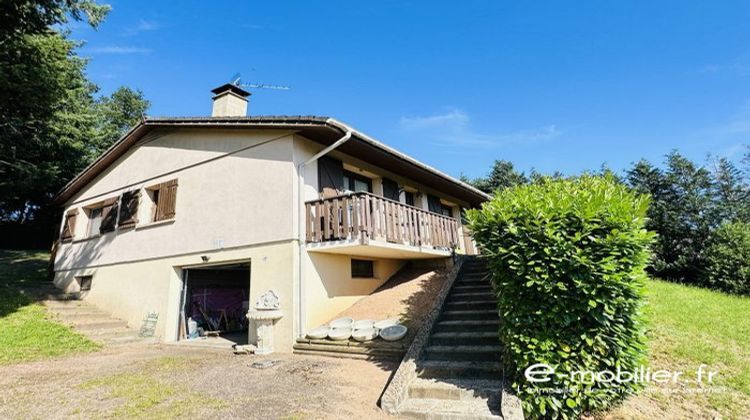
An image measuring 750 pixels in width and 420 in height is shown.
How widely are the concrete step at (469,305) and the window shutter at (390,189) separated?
4488mm

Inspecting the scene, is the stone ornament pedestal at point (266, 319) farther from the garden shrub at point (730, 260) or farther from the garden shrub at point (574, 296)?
the garden shrub at point (730, 260)

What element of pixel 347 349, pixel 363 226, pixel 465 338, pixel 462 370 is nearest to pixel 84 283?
pixel 347 349

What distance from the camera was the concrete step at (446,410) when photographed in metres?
4.23

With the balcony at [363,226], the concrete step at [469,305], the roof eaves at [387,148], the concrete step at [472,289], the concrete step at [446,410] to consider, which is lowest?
the concrete step at [446,410]

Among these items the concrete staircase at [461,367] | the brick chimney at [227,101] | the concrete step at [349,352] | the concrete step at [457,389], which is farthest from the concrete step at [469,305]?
the brick chimney at [227,101]

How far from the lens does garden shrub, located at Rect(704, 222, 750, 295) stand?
13.9 metres

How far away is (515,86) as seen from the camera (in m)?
9.68

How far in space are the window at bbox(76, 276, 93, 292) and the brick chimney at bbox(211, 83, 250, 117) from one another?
7561mm

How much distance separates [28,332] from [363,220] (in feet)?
28.5

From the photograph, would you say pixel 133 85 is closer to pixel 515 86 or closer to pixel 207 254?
pixel 207 254

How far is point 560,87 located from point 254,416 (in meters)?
9.59

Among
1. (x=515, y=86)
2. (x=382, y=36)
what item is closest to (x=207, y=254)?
(x=382, y=36)

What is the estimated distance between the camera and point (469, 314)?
7113mm

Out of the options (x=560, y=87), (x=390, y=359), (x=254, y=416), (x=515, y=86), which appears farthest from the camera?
(x=515, y=86)
